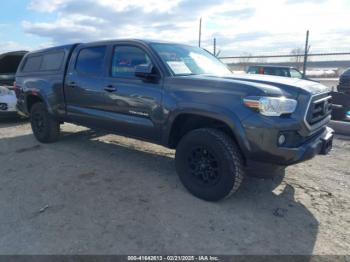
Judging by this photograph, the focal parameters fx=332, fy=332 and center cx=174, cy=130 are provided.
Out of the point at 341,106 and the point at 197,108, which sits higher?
the point at 197,108

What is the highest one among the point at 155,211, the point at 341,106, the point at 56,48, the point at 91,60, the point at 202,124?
the point at 56,48

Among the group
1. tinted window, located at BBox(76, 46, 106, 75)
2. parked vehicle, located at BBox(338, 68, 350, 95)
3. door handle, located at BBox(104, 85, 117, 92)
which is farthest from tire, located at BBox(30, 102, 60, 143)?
parked vehicle, located at BBox(338, 68, 350, 95)

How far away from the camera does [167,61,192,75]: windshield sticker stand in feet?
13.9

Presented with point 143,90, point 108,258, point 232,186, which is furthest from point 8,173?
point 232,186

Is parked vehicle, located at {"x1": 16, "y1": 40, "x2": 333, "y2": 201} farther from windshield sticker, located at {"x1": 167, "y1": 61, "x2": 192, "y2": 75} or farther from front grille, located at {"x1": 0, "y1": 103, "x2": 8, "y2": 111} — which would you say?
front grille, located at {"x1": 0, "y1": 103, "x2": 8, "y2": 111}

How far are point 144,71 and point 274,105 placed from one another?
1.68 metres

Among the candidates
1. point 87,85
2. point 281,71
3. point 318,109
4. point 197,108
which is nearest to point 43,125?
point 87,85

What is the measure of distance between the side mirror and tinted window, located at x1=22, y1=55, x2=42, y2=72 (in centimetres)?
335

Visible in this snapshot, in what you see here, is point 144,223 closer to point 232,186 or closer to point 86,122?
point 232,186

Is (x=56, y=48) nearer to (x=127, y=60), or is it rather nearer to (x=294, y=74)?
(x=127, y=60)

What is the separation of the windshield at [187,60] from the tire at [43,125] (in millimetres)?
2937

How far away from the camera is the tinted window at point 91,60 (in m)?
5.11

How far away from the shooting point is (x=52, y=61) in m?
6.20

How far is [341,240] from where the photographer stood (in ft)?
10.1
